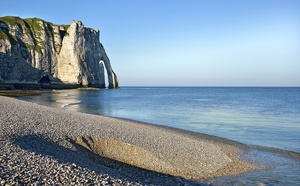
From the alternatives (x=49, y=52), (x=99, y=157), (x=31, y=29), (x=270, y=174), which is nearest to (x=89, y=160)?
(x=99, y=157)

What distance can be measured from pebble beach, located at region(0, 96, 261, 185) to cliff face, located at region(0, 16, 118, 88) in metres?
85.0

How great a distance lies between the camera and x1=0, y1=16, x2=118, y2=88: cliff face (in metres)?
94.0

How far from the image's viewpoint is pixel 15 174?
23.0 ft

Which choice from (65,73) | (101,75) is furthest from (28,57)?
(101,75)

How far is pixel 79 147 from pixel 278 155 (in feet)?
38.3

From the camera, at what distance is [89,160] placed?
10.7 meters

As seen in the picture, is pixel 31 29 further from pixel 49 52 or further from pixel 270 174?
pixel 270 174

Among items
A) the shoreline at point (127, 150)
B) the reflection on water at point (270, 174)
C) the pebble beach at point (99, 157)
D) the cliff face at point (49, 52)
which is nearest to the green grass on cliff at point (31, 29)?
the cliff face at point (49, 52)

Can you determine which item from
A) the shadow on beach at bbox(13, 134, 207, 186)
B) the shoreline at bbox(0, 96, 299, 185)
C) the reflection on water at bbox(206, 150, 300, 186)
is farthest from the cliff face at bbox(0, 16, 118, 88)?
the reflection on water at bbox(206, 150, 300, 186)

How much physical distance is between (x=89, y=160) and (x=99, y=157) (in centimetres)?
136

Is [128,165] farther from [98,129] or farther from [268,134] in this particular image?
[268,134]

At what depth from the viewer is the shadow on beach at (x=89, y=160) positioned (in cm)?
980

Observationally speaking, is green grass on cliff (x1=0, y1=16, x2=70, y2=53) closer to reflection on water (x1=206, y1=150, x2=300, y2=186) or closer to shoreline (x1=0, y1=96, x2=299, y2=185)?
shoreline (x1=0, y1=96, x2=299, y2=185)

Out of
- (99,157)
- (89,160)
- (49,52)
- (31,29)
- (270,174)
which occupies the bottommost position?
(270,174)
